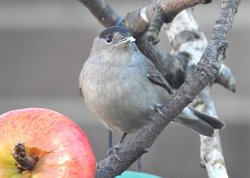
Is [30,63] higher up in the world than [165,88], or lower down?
lower down

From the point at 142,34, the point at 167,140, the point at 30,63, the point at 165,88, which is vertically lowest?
the point at 167,140

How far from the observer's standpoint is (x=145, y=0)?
7.91 ft

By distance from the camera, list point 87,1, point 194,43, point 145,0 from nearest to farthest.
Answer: point 87,1
point 194,43
point 145,0

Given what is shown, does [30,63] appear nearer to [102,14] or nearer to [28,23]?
[28,23]

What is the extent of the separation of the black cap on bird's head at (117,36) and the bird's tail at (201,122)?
0.62ft

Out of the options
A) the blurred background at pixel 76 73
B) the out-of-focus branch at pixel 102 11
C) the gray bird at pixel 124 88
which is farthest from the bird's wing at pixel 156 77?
the blurred background at pixel 76 73

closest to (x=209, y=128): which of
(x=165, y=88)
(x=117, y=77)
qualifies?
(x=165, y=88)

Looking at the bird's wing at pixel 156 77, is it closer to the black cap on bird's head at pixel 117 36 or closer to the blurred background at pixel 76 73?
the black cap on bird's head at pixel 117 36

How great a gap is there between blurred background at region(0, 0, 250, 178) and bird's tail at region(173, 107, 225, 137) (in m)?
0.62

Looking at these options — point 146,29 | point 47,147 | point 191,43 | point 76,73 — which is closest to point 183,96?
point 47,147

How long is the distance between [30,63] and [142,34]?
114cm

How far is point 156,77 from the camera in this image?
159cm

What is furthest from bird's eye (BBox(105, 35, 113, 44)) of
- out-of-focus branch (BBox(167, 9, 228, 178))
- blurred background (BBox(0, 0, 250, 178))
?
blurred background (BBox(0, 0, 250, 178))

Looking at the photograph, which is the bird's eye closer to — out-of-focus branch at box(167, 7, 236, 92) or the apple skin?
out-of-focus branch at box(167, 7, 236, 92)
